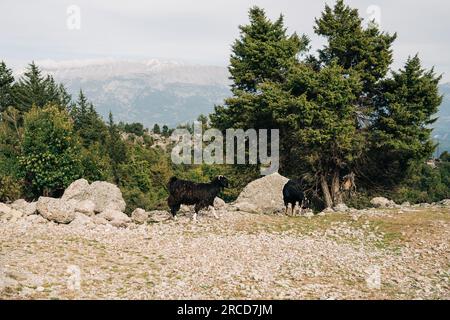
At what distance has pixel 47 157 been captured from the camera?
137 ft

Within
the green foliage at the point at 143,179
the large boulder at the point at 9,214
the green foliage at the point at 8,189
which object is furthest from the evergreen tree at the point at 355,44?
the green foliage at the point at 143,179

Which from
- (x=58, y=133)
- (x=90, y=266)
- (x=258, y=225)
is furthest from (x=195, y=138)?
(x=90, y=266)

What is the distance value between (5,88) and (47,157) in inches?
1648

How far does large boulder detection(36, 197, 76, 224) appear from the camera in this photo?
68.1 ft

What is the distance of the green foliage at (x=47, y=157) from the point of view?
4172cm

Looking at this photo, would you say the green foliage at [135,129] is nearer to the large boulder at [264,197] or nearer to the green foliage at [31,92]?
the green foliage at [31,92]

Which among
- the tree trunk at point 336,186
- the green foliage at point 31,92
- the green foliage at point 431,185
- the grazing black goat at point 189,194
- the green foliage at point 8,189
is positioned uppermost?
the green foliage at point 31,92

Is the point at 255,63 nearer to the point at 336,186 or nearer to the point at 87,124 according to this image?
the point at 336,186

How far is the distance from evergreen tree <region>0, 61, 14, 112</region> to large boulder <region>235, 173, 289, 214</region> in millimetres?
62015

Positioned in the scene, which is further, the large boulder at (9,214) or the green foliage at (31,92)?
the green foliage at (31,92)

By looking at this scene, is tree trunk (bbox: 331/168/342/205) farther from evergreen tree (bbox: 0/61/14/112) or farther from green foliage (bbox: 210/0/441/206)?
evergreen tree (bbox: 0/61/14/112)

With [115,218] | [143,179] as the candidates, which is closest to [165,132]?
[143,179]

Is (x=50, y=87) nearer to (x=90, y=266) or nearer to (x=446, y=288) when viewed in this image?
(x=90, y=266)

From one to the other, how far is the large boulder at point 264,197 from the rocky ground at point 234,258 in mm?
3129
